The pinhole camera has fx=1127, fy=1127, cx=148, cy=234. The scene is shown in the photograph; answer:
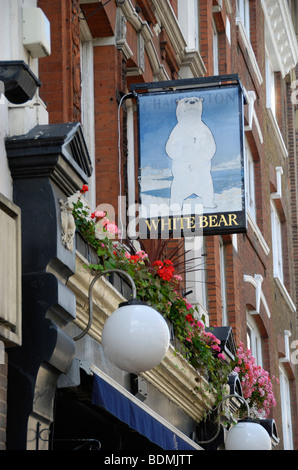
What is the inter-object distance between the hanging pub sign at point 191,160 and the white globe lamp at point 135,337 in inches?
143

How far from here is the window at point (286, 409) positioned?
23328 mm

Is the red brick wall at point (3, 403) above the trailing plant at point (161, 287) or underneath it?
underneath

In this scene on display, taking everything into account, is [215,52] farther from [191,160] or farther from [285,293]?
[191,160]

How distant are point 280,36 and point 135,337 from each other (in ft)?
69.6

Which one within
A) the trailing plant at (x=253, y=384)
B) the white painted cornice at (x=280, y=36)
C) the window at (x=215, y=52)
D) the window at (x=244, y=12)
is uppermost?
the white painted cornice at (x=280, y=36)

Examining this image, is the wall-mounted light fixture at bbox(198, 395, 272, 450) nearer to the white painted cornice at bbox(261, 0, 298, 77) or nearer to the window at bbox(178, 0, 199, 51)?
the window at bbox(178, 0, 199, 51)

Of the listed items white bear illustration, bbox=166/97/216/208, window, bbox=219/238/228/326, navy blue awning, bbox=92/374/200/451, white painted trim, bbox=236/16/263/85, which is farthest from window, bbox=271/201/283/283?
white bear illustration, bbox=166/97/216/208

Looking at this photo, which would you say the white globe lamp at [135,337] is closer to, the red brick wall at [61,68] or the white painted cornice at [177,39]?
the red brick wall at [61,68]

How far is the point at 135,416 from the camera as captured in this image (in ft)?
32.4

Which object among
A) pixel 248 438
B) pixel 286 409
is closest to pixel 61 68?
pixel 248 438

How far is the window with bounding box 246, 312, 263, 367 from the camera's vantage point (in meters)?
20.7

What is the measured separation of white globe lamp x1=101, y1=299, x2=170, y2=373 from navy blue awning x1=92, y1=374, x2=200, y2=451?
1.54 metres

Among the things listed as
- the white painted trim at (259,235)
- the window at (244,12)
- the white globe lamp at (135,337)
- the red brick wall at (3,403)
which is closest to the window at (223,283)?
the white painted trim at (259,235)
